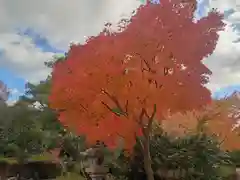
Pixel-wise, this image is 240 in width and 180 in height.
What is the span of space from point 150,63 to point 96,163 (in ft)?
9.63

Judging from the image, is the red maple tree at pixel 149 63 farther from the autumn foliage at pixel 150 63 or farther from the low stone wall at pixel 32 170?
the low stone wall at pixel 32 170

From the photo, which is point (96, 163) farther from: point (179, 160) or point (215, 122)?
point (215, 122)

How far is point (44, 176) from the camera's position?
2123 cm

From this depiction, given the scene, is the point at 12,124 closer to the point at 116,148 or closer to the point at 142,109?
the point at 116,148

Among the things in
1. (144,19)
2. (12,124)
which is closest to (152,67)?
(144,19)

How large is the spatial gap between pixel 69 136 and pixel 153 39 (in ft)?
28.3

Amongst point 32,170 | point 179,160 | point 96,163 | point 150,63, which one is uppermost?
point 150,63

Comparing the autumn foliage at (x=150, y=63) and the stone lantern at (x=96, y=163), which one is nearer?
the autumn foliage at (x=150, y=63)

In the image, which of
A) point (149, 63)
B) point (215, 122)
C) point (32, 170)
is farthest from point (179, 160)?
point (32, 170)

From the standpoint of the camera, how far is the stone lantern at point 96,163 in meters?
8.94

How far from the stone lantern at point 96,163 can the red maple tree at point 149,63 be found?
1194 millimetres

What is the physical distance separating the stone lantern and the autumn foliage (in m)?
1.28

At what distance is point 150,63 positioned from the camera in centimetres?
867

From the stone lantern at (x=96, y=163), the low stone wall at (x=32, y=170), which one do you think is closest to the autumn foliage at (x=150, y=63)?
the stone lantern at (x=96, y=163)
